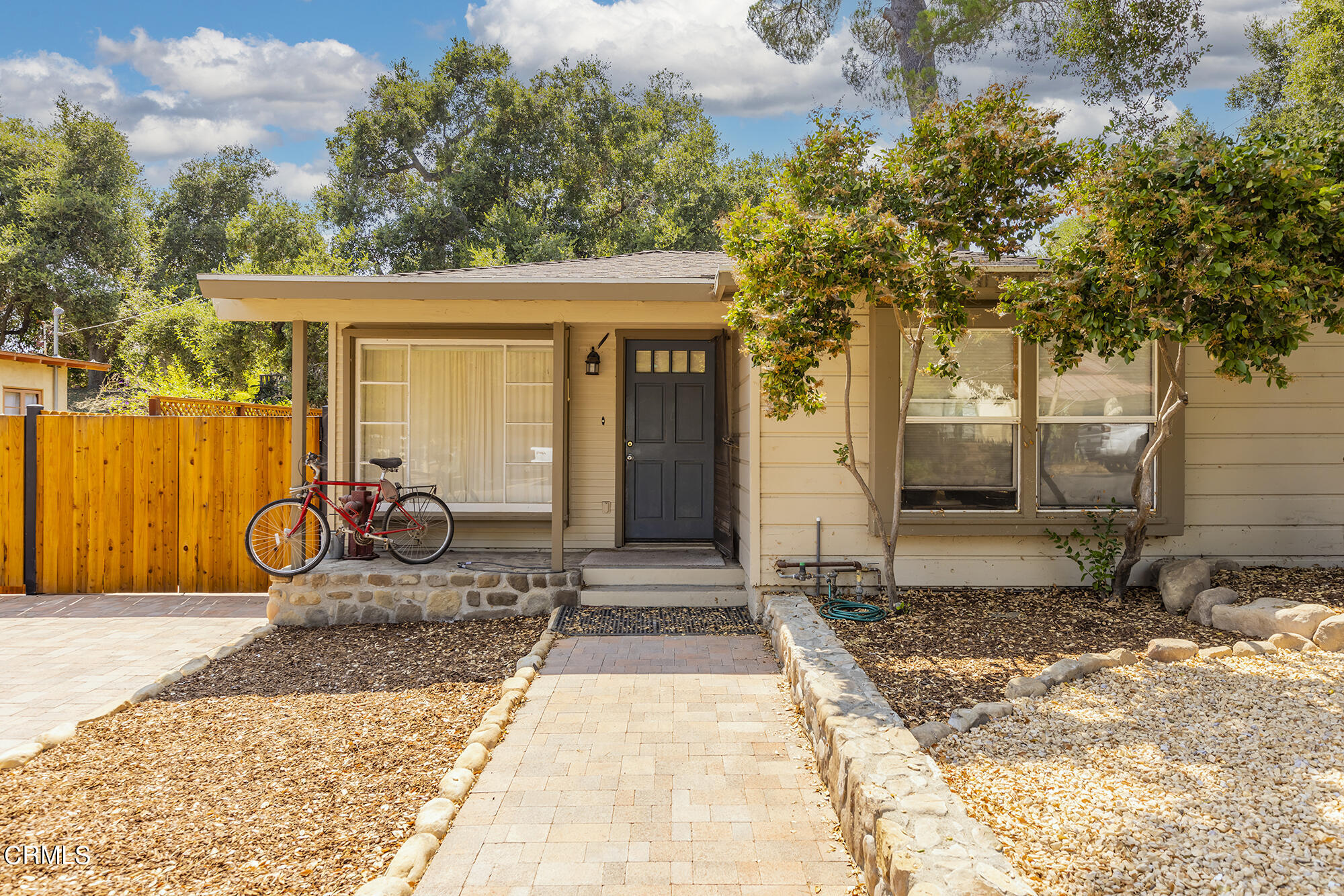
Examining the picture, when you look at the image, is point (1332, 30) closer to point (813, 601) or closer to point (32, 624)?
point (813, 601)

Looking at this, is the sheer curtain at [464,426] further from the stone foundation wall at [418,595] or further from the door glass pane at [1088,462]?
the door glass pane at [1088,462]

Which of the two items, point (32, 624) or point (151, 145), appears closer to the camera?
point (32, 624)

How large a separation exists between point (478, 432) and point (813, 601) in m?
3.56

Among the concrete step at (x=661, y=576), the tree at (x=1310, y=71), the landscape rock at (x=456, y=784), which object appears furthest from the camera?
the tree at (x=1310, y=71)

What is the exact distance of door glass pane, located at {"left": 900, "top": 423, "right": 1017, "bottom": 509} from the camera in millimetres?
5609

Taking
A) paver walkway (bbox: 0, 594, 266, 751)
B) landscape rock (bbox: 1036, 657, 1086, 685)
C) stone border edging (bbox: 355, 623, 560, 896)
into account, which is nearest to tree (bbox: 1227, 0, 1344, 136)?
landscape rock (bbox: 1036, 657, 1086, 685)

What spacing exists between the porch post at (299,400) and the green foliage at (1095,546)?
18.4 feet

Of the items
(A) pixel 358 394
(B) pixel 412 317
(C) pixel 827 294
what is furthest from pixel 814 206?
(A) pixel 358 394

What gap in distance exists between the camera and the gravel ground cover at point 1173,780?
6.82 ft

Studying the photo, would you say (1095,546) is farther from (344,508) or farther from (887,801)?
(344,508)

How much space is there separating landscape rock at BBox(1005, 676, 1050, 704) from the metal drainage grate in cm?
201

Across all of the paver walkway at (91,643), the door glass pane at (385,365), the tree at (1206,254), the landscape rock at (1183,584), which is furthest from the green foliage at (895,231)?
the paver walkway at (91,643)

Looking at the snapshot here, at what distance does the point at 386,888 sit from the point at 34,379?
15.4 meters

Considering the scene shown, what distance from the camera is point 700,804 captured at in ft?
9.66
